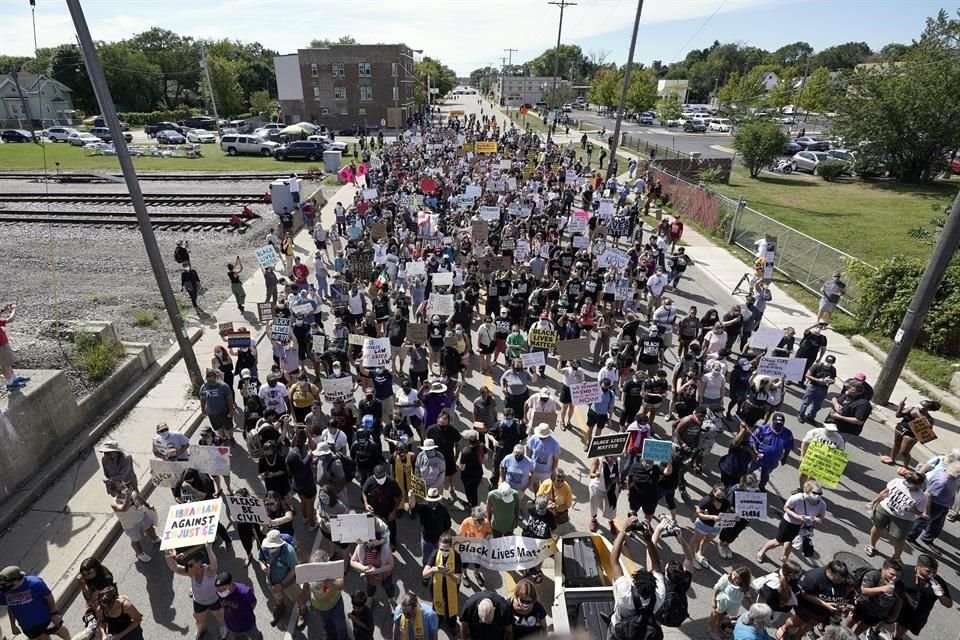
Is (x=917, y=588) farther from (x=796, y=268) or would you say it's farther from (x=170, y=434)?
Result: (x=796, y=268)

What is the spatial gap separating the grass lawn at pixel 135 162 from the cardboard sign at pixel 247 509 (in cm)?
3585

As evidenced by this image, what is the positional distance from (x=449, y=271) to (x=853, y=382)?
9.02 metres

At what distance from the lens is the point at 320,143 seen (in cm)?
4506

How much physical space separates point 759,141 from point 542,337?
33.9 meters

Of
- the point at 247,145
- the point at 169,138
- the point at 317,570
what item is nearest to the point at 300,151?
the point at 247,145

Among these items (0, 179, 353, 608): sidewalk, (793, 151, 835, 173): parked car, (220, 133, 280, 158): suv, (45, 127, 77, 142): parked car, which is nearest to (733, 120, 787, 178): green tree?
(793, 151, 835, 173): parked car

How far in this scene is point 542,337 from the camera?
1120 centimetres

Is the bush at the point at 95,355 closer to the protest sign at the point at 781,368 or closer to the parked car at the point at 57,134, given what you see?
the protest sign at the point at 781,368

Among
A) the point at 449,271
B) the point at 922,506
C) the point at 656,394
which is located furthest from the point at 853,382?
the point at 449,271

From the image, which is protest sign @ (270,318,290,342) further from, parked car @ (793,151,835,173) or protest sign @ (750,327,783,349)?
parked car @ (793,151,835,173)

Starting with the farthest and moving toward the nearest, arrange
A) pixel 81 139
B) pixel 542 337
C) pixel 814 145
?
pixel 814 145 → pixel 81 139 → pixel 542 337

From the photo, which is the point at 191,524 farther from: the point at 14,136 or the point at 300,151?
the point at 14,136

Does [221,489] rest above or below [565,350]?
below

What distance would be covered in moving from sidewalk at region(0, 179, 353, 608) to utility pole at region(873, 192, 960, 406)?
14139 millimetres
